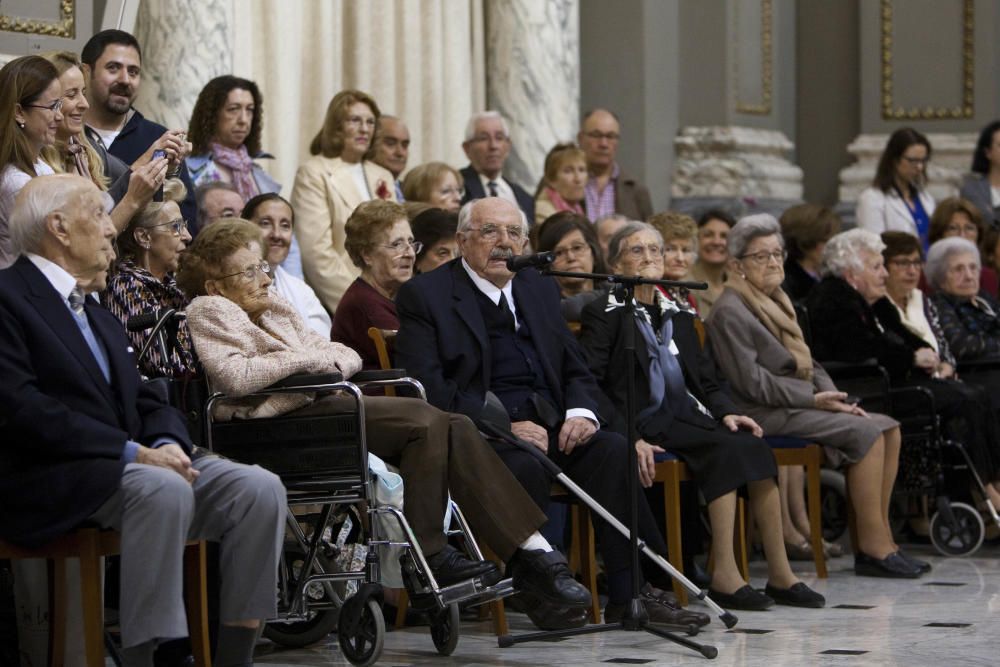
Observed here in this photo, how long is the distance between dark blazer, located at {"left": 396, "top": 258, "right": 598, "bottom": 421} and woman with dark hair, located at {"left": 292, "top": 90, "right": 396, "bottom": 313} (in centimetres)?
125

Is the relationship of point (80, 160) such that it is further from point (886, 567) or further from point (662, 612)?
point (886, 567)

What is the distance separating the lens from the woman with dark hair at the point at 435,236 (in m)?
6.40

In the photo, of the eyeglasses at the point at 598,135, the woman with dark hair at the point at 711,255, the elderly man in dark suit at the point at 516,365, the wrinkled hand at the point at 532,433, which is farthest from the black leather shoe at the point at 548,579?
the eyeglasses at the point at 598,135

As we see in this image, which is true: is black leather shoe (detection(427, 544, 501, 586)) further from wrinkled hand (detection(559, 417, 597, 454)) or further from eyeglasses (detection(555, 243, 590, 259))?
eyeglasses (detection(555, 243, 590, 259))

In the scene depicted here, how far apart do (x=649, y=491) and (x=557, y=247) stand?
3.21 feet

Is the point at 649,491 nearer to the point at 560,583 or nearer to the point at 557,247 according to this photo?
the point at 557,247

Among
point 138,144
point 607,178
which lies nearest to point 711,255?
point 607,178

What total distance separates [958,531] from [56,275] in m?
4.19

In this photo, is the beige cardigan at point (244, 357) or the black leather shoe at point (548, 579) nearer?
the beige cardigan at point (244, 357)

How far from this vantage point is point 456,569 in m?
4.98

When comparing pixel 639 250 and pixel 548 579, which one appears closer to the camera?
pixel 548 579

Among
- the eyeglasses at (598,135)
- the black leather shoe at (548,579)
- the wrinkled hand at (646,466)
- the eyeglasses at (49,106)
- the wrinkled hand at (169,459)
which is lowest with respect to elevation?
the black leather shoe at (548,579)

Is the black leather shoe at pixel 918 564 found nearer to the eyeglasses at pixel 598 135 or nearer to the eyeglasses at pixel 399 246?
the eyeglasses at pixel 399 246

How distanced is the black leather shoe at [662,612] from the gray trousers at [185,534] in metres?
1.43
